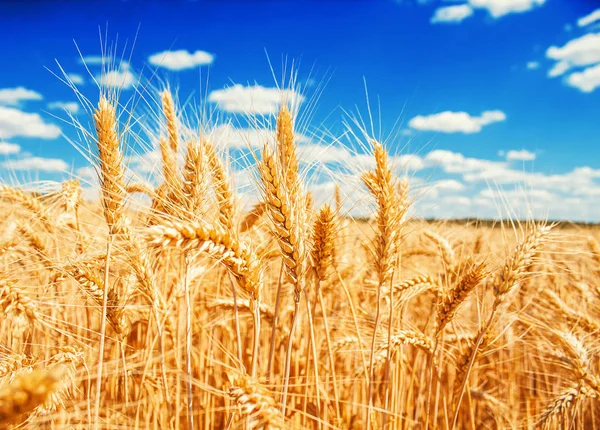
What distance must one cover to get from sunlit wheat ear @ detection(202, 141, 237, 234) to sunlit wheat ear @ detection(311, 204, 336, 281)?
14.9 inches

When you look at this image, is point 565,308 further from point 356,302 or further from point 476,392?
point 356,302

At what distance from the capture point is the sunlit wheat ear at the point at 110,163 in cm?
180

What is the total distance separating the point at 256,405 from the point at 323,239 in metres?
0.89

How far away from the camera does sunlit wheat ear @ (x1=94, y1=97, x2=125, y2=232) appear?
180 cm

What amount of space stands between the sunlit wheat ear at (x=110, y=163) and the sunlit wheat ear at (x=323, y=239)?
855 millimetres

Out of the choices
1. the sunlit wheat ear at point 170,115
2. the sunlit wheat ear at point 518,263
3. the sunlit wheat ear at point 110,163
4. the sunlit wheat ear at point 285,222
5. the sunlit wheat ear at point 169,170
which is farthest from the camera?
the sunlit wheat ear at point 170,115

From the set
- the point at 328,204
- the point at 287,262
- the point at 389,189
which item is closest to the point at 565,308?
the point at 389,189

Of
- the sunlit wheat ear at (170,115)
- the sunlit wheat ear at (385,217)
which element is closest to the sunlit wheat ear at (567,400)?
the sunlit wheat ear at (385,217)

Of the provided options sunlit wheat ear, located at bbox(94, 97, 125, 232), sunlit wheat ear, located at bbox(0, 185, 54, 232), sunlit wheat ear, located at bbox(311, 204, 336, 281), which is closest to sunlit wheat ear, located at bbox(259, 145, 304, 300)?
sunlit wheat ear, located at bbox(311, 204, 336, 281)

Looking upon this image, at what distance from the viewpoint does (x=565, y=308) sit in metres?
3.46

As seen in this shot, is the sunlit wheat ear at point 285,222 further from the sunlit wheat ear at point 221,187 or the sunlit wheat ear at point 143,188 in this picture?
the sunlit wheat ear at point 143,188

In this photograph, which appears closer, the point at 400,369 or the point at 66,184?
the point at 66,184

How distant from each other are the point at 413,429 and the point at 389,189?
191 centimetres

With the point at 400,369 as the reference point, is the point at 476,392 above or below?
below
